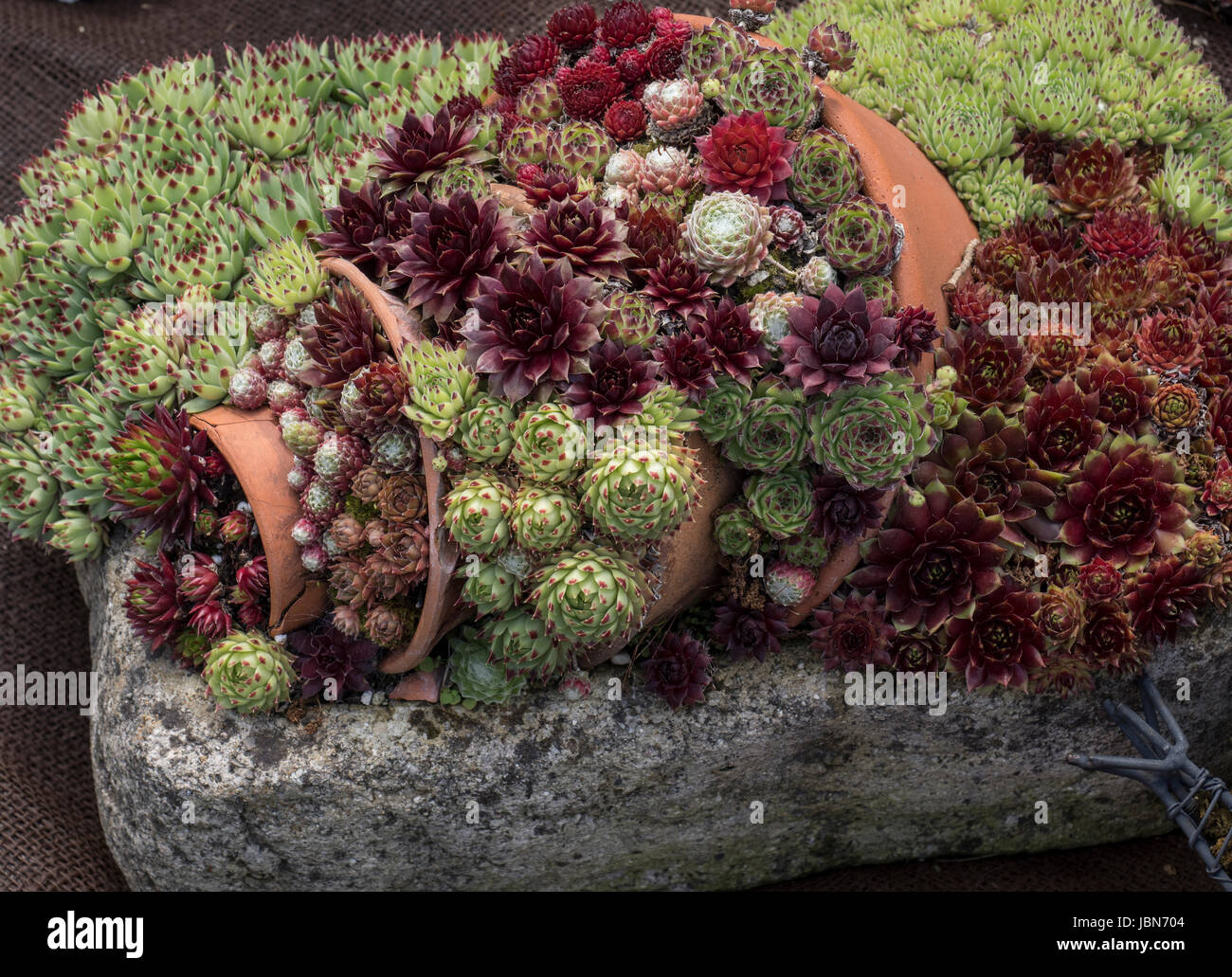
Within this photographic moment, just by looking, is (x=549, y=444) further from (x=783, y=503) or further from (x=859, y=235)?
(x=859, y=235)

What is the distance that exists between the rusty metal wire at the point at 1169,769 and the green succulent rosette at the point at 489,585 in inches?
50.0

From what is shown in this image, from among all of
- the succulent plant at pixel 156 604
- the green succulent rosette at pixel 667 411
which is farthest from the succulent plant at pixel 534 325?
the succulent plant at pixel 156 604

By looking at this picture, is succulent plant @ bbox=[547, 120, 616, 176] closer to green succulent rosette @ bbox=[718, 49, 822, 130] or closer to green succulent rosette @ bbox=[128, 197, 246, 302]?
green succulent rosette @ bbox=[718, 49, 822, 130]

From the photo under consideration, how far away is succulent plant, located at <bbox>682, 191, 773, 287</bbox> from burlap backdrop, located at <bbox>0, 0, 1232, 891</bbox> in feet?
5.79

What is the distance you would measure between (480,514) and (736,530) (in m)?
0.62

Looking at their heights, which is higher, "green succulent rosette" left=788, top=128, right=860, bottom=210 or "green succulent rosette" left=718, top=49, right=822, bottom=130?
"green succulent rosette" left=718, top=49, right=822, bottom=130

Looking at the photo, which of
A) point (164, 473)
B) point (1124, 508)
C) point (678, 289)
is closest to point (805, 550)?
point (678, 289)

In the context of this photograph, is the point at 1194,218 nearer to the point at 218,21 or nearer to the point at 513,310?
the point at 513,310

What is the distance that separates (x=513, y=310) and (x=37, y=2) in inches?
154

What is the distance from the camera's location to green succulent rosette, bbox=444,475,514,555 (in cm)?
212

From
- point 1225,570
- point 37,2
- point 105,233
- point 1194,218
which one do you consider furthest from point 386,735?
point 37,2

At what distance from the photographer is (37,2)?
15.5ft

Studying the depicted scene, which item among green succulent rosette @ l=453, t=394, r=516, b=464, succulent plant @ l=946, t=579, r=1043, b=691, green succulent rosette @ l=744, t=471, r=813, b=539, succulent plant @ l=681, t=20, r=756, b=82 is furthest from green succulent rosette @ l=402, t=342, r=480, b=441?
succulent plant @ l=946, t=579, r=1043, b=691

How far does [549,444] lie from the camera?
214cm
